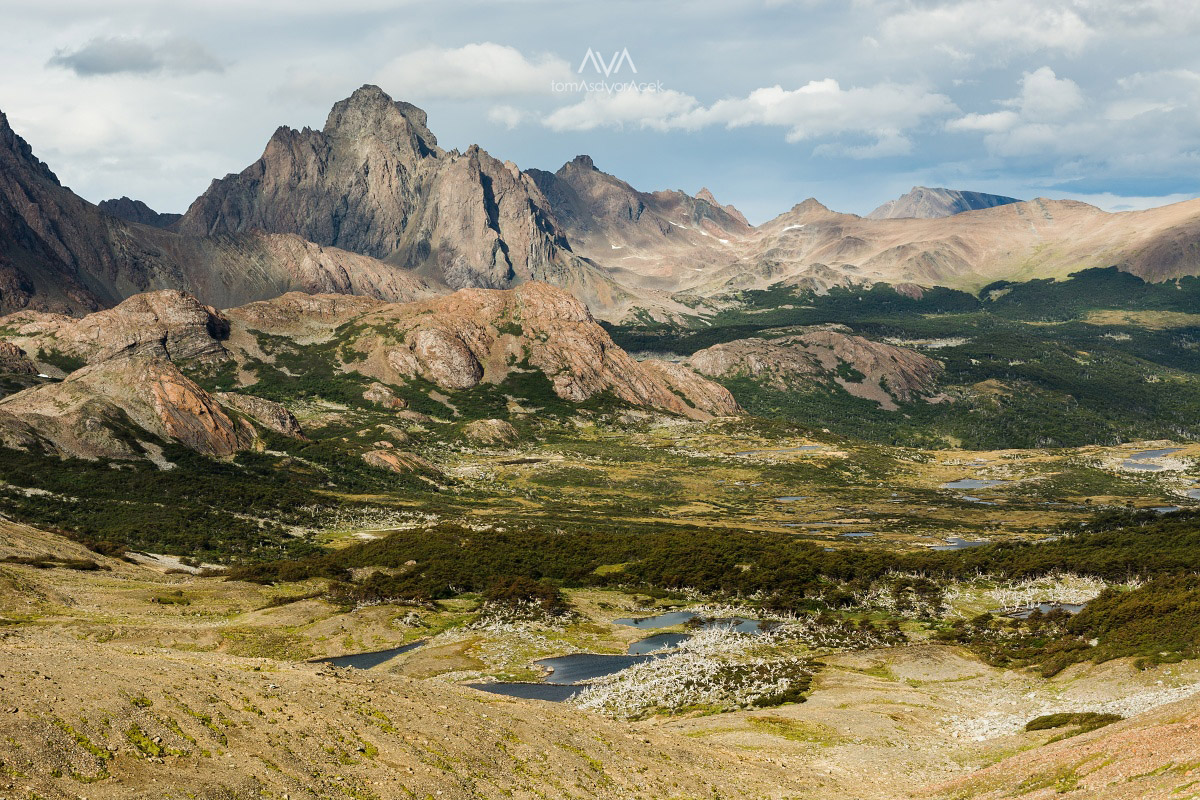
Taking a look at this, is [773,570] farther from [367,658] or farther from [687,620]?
[367,658]

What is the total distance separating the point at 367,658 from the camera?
111m

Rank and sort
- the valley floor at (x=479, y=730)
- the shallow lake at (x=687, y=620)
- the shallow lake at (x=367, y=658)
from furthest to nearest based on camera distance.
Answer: the shallow lake at (x=687, y=620) < the shallow lake at (x=367, y=658) < the valley floor at (x=479, y=730)

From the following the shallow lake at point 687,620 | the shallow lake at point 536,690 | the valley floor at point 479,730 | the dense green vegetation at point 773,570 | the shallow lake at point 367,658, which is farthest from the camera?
the shallow lake at point 687,620

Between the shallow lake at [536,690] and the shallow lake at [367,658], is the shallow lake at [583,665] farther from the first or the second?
the shallow lake at [367,658]

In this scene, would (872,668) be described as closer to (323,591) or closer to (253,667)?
(253,667)

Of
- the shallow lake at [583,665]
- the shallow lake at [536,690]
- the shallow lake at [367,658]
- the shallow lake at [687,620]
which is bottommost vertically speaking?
the shallow lake at [687,620]

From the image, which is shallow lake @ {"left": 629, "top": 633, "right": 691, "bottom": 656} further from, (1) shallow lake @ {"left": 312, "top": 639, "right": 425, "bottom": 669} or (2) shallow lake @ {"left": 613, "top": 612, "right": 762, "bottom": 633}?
(1) shallow lake @ {"left": 312, "top": 639, "right": 425, "bottom": 669}

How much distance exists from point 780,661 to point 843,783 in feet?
143

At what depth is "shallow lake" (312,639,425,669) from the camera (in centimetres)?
10794

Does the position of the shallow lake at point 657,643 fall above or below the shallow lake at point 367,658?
below

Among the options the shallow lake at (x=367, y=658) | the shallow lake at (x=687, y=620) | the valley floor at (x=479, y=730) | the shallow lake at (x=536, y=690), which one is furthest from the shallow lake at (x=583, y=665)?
the shallow lake at (x=687, y=620)

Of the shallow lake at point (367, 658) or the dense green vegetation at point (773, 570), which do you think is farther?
the dense green vegetation at point (773, 570)

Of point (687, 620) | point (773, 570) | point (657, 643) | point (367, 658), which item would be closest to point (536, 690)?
point (367, 658)

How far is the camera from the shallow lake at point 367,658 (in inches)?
4250
